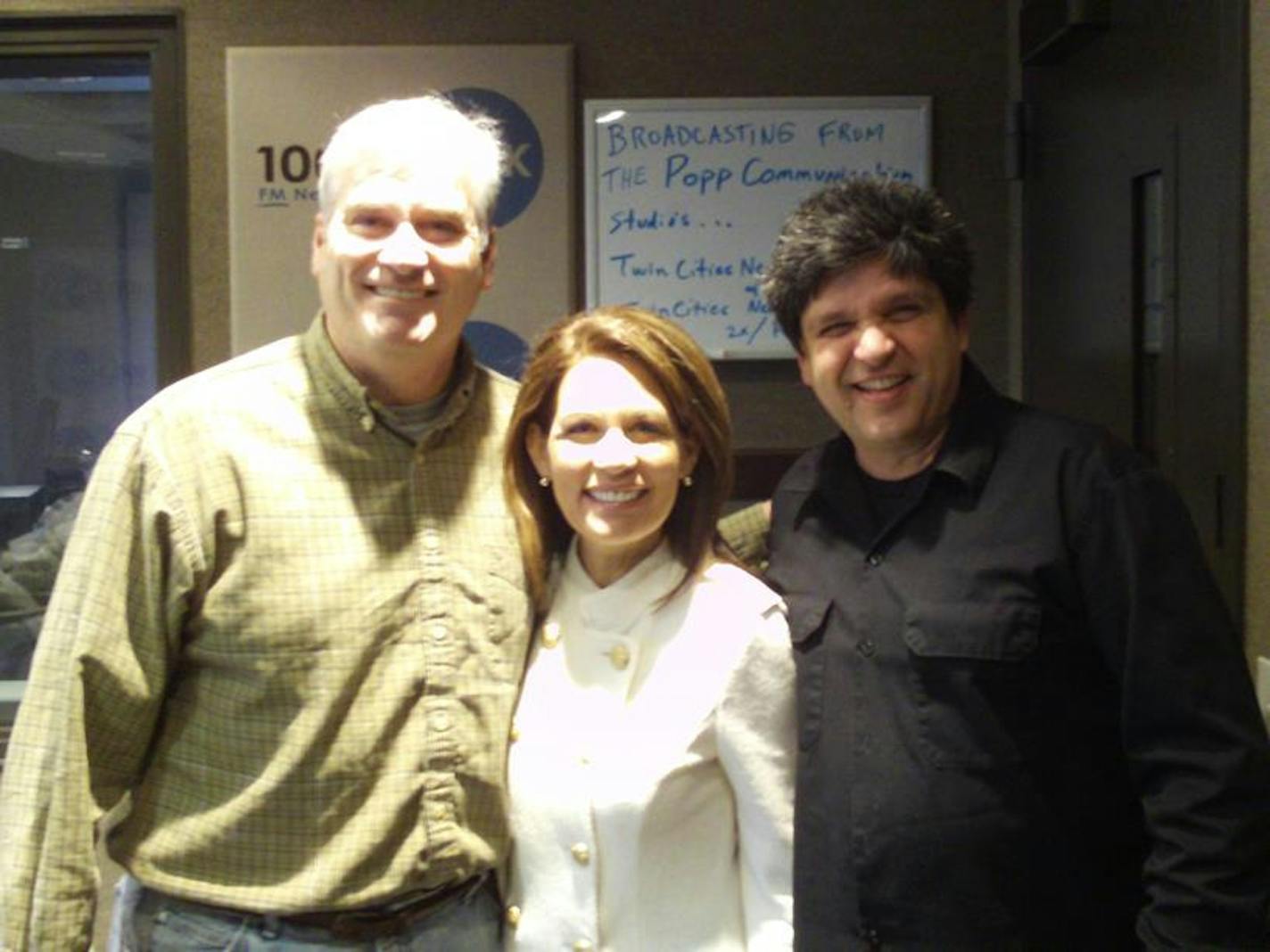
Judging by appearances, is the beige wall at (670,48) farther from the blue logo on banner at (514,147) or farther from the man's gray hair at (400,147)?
the man's gray hair at (400,147)

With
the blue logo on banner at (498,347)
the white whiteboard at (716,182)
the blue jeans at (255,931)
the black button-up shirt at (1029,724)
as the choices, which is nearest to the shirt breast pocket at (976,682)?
the black button-up shirt at (1029,724)

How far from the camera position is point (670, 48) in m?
2.56

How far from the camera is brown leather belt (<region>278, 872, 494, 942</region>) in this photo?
4.61ft

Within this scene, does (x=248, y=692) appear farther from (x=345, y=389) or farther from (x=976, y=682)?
(x=976, y=682)

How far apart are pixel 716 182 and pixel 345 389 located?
125 centimetres

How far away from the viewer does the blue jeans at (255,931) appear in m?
1.40

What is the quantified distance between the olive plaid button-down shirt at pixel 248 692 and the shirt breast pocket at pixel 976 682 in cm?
47

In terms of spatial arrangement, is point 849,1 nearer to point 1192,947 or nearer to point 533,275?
point 533,275

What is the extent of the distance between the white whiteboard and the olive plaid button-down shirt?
1171 mm

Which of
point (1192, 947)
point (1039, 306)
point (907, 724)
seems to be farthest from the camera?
point (1039, 306)

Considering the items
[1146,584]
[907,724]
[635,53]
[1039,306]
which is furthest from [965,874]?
[635,53]

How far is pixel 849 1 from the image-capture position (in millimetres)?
2562

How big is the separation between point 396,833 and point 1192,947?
2.57 ft

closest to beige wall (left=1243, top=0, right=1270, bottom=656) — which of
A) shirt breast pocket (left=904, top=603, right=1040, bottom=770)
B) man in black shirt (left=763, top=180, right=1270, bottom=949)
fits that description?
man in black shirt (left=763, top=180, right=1270, bottom=949)
